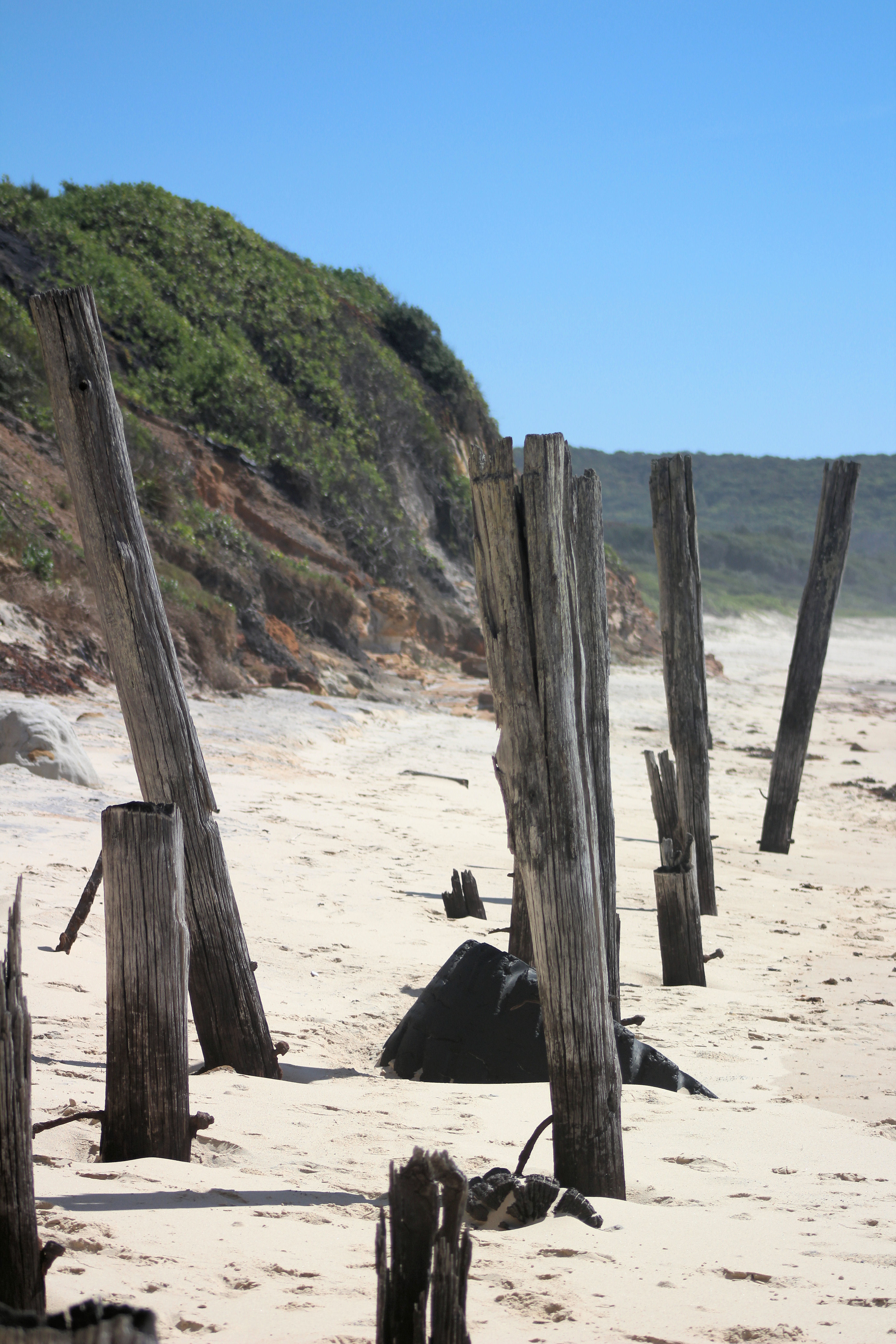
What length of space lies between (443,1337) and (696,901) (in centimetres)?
402

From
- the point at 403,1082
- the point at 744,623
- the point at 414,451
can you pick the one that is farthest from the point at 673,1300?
the point at 744,623

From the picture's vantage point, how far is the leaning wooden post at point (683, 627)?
761cm

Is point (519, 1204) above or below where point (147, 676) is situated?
below

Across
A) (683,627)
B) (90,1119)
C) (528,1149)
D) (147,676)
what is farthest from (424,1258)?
(683,627)

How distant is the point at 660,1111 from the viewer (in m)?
3.66

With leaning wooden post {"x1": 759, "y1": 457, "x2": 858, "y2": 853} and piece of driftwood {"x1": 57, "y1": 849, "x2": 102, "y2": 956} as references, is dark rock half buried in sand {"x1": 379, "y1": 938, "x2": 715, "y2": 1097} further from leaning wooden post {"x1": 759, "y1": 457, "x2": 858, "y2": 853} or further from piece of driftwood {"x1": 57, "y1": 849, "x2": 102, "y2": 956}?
leaning wooden post {"x1": 759, "y1": 457, "x2": 858, "y2": 853}

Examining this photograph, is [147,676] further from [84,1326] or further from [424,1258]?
[84,1326]

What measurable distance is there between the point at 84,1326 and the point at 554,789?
71.8 inches

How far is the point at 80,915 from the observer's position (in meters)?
4.03

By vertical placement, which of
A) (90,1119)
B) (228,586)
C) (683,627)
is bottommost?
(90,1119)

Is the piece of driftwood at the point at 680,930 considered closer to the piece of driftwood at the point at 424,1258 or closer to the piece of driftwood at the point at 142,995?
the piece of driftwood at the point at 142,995

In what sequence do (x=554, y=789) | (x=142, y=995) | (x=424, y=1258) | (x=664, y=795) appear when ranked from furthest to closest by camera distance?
(x=664, y=795) → (x=554, y=789) → (x=142, y=995) → (x=424, y=1258)

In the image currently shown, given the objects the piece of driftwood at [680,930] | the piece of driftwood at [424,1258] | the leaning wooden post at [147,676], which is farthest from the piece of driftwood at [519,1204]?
the piece of driftwood at [680,930]

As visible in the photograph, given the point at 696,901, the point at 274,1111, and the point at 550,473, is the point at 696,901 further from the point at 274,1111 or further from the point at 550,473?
the point at 550,473
